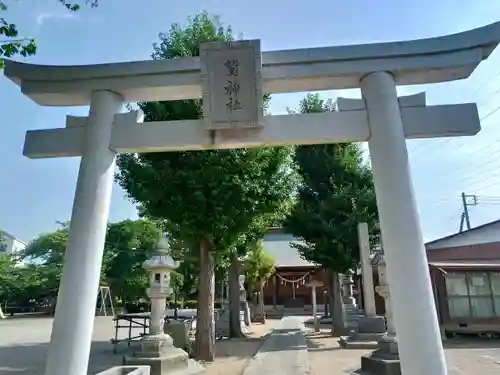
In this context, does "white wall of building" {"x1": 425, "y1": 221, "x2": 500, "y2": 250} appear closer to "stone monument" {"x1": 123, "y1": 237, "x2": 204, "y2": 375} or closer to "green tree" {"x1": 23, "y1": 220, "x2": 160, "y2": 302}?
"stone monument" {"x1": 123, "y1": 237, "x2": 204, "y2": 375}

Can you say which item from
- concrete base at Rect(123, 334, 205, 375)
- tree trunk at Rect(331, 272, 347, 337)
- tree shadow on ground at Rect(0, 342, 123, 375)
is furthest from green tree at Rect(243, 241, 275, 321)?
concrete base at Rect(123, 334, 205, 375)

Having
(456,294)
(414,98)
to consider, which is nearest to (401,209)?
(414,98)

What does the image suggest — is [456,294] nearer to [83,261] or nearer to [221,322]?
[221,322]

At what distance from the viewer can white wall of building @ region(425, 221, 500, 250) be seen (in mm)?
18250

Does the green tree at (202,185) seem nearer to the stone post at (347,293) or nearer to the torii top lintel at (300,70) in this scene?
the torii top lintel at (300,70)

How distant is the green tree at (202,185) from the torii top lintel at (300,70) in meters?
4.20

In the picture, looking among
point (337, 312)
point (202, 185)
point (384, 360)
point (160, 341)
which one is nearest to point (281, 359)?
point (384, 360)

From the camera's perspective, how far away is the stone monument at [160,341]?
7.84 metres

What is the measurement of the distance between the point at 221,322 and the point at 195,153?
39.3 ft

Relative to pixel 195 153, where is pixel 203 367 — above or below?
below

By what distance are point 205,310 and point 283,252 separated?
2385cm

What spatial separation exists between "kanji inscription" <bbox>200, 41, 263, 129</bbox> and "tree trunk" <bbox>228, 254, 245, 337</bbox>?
36.0 ft

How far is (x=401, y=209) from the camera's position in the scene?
4266mm

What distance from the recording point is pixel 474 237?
18625 mm
